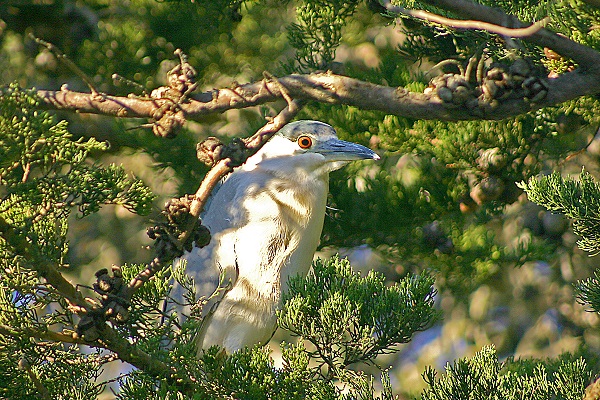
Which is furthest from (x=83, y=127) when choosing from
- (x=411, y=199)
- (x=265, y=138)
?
(x=265, y=138)

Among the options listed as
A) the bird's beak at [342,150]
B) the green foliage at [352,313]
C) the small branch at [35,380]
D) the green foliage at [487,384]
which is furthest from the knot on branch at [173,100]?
the green foliage at [487,384]

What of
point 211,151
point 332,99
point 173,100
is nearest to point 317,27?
point 332,99

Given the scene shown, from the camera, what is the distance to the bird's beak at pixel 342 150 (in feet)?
9.60

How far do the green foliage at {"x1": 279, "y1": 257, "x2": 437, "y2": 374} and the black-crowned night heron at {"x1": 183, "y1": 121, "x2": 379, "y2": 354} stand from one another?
3.03 ft

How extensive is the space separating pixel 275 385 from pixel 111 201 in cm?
58

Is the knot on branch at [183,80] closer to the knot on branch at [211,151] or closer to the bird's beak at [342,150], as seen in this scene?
the knot on branch at [211,151]

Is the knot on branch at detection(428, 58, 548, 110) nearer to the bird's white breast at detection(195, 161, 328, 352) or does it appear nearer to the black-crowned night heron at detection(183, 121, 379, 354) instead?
the black-crowned night heron at detection(183, 121, 379, 354)

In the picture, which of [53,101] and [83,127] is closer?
[53,101]

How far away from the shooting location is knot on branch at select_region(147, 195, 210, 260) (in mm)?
1940

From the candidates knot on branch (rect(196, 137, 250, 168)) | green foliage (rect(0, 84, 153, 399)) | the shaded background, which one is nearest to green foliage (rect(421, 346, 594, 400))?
knot on branch (rect(196, 137, 250, 168))

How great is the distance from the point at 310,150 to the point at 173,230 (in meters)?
1.20

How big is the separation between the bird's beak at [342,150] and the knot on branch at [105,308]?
1.23 m

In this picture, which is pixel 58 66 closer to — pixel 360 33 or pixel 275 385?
pixel 360 33

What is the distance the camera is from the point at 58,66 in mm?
4723
